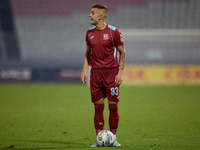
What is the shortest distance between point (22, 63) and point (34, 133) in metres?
12.3

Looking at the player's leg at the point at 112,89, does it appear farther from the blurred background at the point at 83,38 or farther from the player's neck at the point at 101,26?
the blurred background at the point at 83,38

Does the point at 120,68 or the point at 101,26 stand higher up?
the point at 101,26

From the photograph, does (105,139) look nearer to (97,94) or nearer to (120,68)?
(97,94)

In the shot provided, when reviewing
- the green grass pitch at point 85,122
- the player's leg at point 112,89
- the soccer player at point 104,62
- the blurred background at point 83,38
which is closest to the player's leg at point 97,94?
the soccer player at point 104,62

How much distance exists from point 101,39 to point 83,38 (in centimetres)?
1728

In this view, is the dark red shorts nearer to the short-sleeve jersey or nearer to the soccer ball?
the short-sleeve jersey

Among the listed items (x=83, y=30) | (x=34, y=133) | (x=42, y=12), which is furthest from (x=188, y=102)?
(x=42, y=12)

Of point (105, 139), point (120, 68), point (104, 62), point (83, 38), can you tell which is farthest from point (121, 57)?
point (83, 38)

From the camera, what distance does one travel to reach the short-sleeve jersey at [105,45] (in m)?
4.85

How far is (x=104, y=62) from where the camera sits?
193 inches

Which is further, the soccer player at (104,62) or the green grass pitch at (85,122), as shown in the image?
the green grass pitch at (85,122)

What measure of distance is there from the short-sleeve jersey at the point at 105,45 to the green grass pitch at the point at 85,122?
3.79 feet

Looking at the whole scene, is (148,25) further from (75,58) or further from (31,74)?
(31,74)

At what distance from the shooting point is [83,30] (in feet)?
73.4
